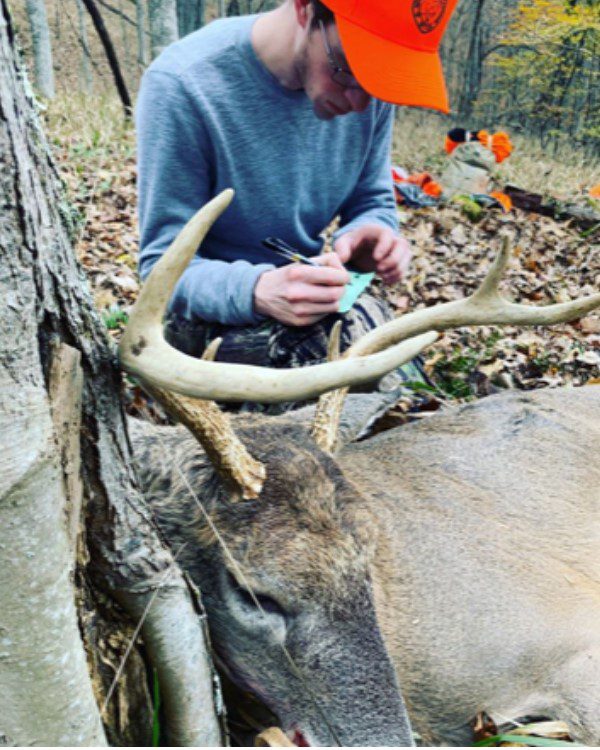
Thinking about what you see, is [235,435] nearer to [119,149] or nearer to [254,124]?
[254,124]

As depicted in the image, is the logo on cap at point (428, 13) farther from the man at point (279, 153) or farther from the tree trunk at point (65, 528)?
the tree trunk at point (65, 528)

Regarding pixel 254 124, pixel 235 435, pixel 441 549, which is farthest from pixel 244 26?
pixel 441 549

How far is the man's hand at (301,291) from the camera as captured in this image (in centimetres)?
301

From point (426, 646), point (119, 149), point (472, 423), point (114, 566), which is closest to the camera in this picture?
point (114, 566)

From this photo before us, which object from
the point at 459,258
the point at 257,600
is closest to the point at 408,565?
the point at 257,600

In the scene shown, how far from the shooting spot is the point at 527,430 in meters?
3.67

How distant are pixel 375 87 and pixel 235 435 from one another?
4.30 feet

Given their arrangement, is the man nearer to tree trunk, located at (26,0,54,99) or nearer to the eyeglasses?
the eyeglasses

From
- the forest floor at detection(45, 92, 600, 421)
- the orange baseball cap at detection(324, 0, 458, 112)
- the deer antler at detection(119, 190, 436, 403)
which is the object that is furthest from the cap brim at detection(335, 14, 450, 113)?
the deer antler at detection(119, 190, 436, 403)

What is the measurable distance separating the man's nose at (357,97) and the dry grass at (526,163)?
750 centimetres

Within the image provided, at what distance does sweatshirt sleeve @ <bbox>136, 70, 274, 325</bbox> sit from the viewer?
322cm

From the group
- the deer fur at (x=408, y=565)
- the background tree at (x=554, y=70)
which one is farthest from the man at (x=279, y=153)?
the background tree at (x=554, y=70)

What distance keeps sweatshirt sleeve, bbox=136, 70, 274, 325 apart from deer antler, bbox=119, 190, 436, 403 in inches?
62.3

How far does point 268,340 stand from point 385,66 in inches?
54.6
